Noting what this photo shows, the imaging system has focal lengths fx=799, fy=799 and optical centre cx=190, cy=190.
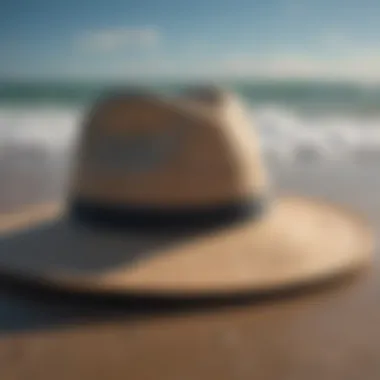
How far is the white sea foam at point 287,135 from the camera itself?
26.5 ft

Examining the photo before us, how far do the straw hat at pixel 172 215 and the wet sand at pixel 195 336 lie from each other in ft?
0.30

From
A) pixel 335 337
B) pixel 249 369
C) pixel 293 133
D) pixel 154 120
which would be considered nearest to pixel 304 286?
pixel 335 337

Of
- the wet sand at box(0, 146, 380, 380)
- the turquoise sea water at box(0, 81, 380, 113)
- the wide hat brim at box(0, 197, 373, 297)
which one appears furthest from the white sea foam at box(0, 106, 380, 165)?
the wet sand at box(0, 146, 380, 380)

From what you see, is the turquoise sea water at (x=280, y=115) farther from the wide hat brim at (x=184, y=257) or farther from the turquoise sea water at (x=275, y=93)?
the wide hat brim at (x=184, y=257)

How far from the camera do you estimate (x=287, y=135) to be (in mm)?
10922

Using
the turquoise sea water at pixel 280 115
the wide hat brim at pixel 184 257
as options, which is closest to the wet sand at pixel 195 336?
the wide hat brim at pixel 184 257

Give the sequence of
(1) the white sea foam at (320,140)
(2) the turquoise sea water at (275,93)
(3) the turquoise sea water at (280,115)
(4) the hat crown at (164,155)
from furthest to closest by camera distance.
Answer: (2) the turquoise sea water at (275,93) < (3) the turquoise sea water at (280,115) < (1) the white sea foam at (320,140) < (4) the hat crown at (164,155)

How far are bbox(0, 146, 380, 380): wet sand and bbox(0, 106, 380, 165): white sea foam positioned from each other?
4357mm

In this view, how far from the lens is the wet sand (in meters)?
2.46

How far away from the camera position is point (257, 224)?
123 inches

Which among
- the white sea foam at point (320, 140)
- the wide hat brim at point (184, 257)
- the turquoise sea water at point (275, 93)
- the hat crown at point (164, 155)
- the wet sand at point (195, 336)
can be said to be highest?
the turquoise sea water at point (275, 93)

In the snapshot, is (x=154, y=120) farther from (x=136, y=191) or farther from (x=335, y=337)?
(x=335, y=337)

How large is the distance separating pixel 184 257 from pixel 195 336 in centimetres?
32

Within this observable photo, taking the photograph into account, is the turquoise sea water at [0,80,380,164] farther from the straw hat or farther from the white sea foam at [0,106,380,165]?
the straw hat
